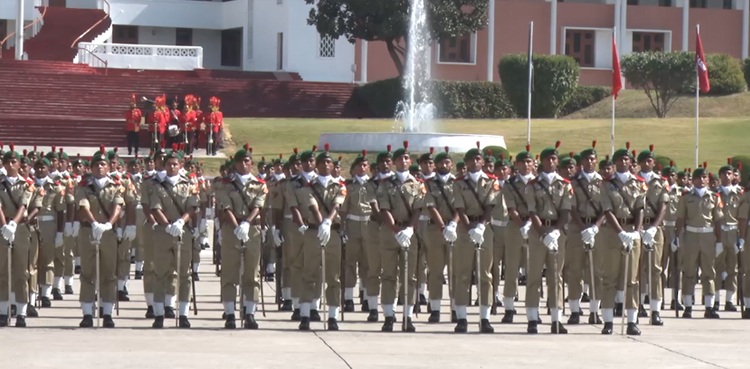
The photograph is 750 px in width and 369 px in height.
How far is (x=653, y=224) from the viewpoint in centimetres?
1692

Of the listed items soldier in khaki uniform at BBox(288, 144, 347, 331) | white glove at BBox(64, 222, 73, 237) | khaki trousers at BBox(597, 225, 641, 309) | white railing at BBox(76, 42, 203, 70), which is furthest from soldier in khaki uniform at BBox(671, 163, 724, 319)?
white railing at BBox(76, 42, 203, 70)

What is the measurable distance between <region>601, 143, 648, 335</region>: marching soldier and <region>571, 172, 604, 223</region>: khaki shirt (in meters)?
0.08

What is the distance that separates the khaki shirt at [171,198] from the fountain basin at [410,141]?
22726mm

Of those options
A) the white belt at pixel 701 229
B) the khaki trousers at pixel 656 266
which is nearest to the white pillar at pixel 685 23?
the white belt at pixel 701 229

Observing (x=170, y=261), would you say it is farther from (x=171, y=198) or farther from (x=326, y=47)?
(x=326, y=47)

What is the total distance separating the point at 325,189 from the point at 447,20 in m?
40.7

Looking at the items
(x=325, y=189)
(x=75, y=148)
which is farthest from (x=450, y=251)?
(x=75, y=148)

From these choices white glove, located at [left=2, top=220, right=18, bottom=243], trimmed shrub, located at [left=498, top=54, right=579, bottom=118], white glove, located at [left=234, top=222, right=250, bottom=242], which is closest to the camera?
white glove, located at [left=234, top=222, right=250, bottom=242]

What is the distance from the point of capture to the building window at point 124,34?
68375mm

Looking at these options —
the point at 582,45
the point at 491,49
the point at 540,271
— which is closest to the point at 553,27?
the point at 582,45

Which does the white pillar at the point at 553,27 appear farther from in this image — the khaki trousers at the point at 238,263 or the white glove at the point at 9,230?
the white glove at the point at 9,230

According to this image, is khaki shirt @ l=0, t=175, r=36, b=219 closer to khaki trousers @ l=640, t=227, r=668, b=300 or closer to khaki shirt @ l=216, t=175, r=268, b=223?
khaki shirt @ l=216, t=175, r=268, b=223

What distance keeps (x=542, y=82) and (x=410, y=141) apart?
47.2 feet

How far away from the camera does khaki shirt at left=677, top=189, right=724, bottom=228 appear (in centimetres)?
1880
